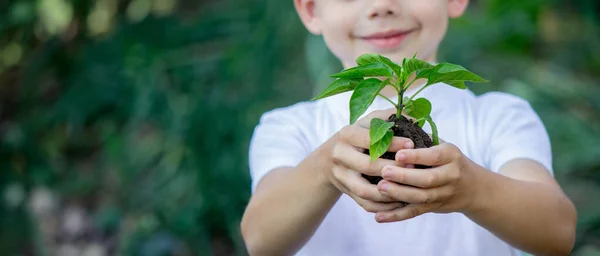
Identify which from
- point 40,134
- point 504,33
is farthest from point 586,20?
point 40,134

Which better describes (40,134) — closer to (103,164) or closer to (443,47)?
(103,164)

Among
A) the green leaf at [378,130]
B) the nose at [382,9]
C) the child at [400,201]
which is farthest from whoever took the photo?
the nose at [382,9]

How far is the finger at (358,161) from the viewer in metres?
1.18

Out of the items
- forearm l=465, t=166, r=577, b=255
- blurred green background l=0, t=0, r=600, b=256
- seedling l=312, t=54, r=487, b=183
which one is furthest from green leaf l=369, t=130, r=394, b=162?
blurred green background l=0, t=0, r=600, b=256

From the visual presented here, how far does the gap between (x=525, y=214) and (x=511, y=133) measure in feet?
0.63

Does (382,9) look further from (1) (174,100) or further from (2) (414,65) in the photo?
(1) (174,100)

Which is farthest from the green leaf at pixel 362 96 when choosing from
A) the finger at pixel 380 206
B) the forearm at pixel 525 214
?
the forearm at pixel 525 214

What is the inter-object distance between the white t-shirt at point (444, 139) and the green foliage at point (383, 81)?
342mm

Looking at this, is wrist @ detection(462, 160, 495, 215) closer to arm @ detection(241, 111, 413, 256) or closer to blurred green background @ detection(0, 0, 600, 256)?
arm @ detection(241, 111, 413, 256)

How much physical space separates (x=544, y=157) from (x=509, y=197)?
0.21 meters

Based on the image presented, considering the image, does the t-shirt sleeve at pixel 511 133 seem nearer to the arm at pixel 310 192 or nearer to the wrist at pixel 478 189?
the wrist at pixel 478 189

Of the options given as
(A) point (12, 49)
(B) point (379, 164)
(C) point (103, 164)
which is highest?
(A) point (12, 49)

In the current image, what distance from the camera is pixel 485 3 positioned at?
327 cm

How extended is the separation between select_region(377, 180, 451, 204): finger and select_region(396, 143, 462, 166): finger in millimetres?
37
